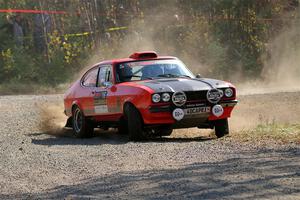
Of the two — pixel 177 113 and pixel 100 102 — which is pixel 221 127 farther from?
pixel 100 102

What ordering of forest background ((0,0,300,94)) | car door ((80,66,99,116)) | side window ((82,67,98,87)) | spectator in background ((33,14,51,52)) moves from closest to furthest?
car door ((80,66,99,116)) < side window ((82,67,98,87)) < forest background ((0,0,300,94)) < spectator in background ((33,14,51,52))

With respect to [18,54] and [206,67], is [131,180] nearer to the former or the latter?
[206,67]

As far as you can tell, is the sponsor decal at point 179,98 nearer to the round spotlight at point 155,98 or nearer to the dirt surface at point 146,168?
the round spotlight at point 155,98

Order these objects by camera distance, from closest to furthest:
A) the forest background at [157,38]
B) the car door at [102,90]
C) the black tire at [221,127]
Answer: the black tire at [221,127], the car door at [102,90], the forest background at [157,38]

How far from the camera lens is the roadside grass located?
11.3 metres

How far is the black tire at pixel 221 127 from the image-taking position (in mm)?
12680

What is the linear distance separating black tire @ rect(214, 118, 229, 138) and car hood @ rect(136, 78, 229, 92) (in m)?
0.63

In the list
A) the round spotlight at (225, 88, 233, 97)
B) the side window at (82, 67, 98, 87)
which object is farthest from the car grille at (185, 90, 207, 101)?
the side window at (82, 67, 98, 87)

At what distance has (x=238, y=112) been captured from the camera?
16.9 metres

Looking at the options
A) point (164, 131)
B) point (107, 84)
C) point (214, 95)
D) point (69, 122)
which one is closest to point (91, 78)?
point (107, 84)

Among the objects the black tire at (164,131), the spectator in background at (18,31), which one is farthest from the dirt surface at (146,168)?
the spectator in background at (18,31)

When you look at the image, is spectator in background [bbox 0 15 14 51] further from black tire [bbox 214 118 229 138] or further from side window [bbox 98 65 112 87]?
black tire [bbox 214 118 229 138]

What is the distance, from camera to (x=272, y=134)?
11930mm

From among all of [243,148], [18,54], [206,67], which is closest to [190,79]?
[243,148]
